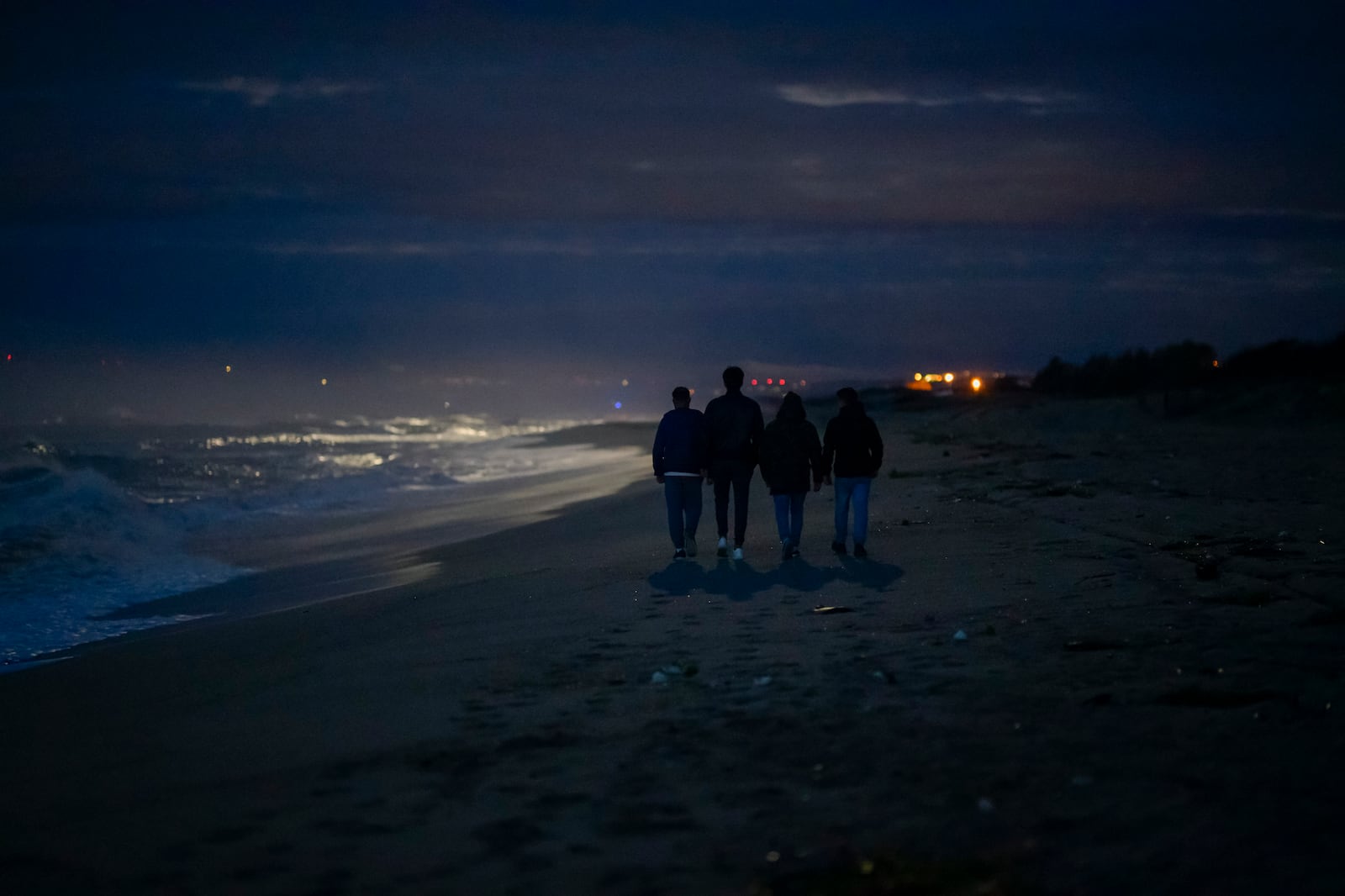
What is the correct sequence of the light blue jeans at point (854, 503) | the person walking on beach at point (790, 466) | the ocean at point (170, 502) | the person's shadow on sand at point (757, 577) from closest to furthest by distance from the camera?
the person's shadow on sand at point (757, 577) < the light blue jeans at point (854, 503) < the person walking on beach at point (790, 466) < the ocean at point (170, 502)

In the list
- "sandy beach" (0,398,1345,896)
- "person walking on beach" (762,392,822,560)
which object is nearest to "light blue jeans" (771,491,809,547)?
"person walking on beach" (762,392,822,560)

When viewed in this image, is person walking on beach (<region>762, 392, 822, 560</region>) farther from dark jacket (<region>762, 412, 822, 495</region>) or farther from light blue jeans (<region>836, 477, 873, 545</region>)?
light blue jeans (<region>836, 477, 873, 545</region>)

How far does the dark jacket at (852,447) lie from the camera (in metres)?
11.8

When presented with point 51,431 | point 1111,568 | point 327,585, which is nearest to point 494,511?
point 327,585

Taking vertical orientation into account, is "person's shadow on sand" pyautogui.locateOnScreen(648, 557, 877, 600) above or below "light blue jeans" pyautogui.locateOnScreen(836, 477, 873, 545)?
below

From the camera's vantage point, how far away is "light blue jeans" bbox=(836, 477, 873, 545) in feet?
38.6

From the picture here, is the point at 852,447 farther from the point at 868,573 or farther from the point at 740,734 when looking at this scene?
the point at 740,734

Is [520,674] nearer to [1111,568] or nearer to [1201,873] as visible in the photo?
[1201,873]

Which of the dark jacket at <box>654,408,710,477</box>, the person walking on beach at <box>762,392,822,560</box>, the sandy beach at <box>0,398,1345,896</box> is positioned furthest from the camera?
the dark jacket at <box>654,408,710,477</box>

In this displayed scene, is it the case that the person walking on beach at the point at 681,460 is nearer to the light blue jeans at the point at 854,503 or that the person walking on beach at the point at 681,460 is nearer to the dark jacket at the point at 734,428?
the dark jacket at the point at 734,428

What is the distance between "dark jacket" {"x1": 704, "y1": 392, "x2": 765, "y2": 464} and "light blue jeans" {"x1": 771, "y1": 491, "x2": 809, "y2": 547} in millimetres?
665

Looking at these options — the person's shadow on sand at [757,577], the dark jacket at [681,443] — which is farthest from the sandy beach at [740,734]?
the dark jacket at [681,443]

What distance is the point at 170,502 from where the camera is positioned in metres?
27.9

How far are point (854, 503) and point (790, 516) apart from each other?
0.75 meters
